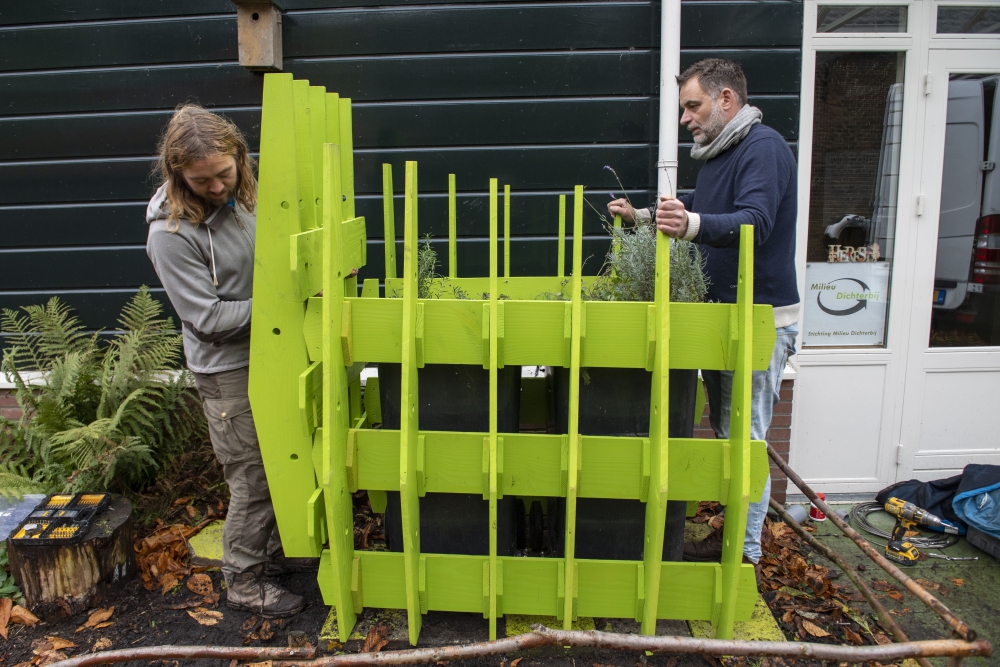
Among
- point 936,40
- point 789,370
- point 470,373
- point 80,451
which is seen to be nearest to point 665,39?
point 936,40

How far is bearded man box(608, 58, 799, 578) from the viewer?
2658mm

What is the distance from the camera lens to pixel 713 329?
89.7 inches

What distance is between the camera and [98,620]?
2.96 metres

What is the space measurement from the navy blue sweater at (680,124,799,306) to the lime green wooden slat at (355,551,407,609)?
5.75 ft

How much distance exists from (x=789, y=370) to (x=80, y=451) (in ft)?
13.1

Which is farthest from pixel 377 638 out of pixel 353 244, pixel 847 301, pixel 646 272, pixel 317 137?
pixel 847 301

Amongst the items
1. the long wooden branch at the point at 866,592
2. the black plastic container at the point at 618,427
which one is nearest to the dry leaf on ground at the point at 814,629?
the long wooden branch at the point at 866,592

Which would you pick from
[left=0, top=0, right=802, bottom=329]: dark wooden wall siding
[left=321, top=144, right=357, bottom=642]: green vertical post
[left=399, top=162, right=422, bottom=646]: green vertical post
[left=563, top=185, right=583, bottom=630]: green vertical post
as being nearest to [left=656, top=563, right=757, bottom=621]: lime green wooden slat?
[left=563, top=185, right=583, bottom=630]: green vertical post

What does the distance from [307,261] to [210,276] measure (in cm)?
41

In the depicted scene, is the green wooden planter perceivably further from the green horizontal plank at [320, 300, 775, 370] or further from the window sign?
the window sign

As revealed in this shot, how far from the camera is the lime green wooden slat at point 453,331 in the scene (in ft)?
7.67

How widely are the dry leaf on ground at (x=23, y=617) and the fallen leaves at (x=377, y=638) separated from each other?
63.3 inches

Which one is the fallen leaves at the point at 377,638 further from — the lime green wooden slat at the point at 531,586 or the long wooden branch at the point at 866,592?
the long wooden branch at the point at 866,592

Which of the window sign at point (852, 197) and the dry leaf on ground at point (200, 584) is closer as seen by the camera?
the dry leaf on ground at point (200, 584)
